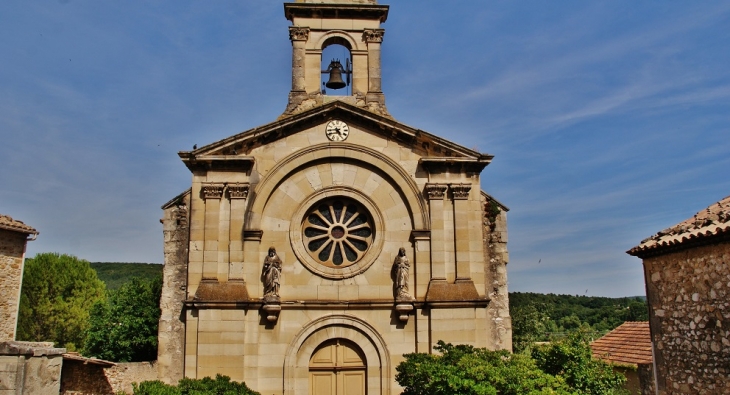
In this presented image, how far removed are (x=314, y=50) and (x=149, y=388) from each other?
11.4m

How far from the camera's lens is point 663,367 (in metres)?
15.6

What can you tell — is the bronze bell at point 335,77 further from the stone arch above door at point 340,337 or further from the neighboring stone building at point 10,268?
the neighboring stone building at point 10,268

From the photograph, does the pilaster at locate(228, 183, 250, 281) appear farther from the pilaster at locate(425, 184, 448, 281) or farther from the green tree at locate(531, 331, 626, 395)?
the green tree at locate(531, 331, 626, 395)

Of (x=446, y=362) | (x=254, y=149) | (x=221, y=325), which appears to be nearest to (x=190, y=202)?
(x=254, y=149)

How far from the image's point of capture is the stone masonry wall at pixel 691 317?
13.3 m

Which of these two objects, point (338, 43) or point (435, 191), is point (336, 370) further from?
point (338, 43)

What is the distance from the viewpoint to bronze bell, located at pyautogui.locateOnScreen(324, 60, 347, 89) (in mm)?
21359

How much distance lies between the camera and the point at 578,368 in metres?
15.6

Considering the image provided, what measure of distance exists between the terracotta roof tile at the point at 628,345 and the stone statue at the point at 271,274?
35.6 feet

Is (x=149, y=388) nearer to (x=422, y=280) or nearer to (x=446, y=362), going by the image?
(x=446, y=362)

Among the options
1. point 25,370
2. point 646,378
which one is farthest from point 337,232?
point 25,370

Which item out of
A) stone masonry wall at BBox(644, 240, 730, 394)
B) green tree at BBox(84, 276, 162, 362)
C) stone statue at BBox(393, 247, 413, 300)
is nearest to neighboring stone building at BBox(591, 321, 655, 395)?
stone masonry wall at BBox(644, 240, 730, 394)

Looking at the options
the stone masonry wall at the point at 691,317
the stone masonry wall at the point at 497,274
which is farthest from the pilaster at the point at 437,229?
the stone masonry wall at the point at 691,317

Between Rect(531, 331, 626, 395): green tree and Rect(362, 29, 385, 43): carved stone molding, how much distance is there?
10.6m
